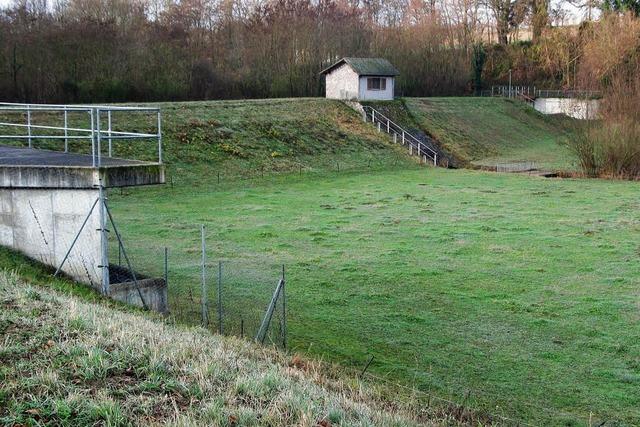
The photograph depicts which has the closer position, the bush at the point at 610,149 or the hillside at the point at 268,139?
the hillside at the point at 268,139

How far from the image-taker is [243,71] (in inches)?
2360

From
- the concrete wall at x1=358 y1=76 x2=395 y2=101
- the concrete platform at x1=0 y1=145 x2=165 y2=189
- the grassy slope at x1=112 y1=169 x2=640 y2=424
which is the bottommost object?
the grassy slope at x1=112 y1=169 x2=640 y2=424

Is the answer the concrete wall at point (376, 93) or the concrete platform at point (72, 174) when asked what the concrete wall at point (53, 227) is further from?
the concrete wall at point (376, 93)

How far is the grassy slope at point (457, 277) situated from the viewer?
479 inches

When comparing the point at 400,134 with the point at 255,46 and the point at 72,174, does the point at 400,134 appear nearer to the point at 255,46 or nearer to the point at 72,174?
the point at 255,46

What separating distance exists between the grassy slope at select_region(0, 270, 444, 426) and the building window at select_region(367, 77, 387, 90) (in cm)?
4822

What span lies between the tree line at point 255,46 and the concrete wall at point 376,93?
7.56 metres

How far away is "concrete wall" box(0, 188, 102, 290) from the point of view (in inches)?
532

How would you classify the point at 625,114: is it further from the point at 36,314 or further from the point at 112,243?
the point at 36,314

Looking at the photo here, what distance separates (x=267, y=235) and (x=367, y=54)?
50445 mm

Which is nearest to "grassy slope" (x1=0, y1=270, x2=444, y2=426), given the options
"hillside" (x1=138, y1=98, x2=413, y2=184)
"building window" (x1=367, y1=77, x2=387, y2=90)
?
"hillside" (x1=138, y1=98, x2=413, y2=184)

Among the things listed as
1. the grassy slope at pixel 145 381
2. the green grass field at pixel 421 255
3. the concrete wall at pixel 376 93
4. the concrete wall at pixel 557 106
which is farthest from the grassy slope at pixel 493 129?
the grassy slope at pixel 145 381

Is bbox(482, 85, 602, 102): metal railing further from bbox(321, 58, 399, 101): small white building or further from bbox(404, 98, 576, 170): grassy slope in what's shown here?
bbox(321, 58, 399, 101): small white building

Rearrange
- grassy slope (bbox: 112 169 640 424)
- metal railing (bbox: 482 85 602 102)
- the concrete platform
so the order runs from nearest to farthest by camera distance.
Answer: grassy slope (bbox: 112 169 640 424) → the concrete platform → metal railing (bbox: 482 85 602 102)
